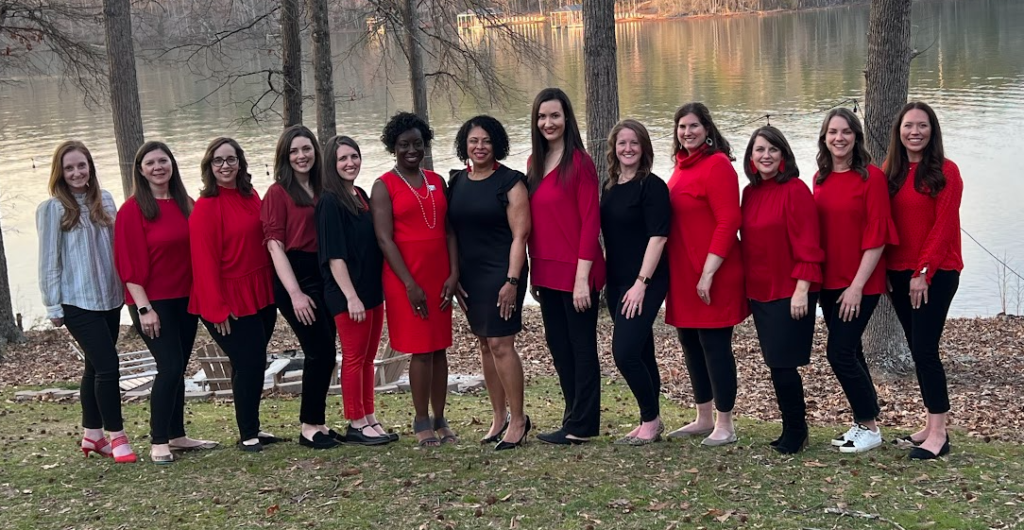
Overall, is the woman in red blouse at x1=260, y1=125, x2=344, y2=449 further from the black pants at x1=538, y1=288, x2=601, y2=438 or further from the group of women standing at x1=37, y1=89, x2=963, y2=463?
the black pants at x1=538, y1=288, x2=601, y2=438

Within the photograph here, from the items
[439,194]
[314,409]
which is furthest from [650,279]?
[314,409]

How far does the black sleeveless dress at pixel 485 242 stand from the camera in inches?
206

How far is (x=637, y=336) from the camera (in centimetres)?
531

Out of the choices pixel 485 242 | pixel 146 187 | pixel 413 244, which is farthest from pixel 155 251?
pixel 485 242

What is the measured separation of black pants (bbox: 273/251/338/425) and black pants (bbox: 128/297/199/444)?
59cm

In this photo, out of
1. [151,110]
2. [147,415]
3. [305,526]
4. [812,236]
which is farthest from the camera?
[151,110]

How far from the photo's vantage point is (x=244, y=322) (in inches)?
218

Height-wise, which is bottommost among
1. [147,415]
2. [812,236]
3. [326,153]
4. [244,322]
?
[147,415]

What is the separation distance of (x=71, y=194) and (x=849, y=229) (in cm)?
437

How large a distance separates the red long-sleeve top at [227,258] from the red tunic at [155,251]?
12cm

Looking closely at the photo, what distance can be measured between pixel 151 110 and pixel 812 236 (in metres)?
29.5

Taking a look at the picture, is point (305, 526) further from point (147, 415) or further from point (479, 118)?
point (147, 415)

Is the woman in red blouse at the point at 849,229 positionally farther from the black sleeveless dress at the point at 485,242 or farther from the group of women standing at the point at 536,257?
the black sleeveless dress at the point at 485,242

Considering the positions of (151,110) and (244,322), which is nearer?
(244,322)
